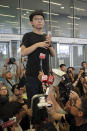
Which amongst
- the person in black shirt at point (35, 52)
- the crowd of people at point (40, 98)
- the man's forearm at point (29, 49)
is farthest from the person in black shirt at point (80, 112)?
the man's forearm at point (29, 49)

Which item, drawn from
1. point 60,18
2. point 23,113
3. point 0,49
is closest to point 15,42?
point 0,49

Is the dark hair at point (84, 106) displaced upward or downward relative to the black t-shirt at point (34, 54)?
downward

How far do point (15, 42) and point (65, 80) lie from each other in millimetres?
5290

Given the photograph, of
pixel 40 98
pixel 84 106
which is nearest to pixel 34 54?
pixel 40 98

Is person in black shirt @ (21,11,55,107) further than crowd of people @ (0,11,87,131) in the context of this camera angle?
Yes

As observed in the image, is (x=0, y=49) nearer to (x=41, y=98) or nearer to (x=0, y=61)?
(x=0, y=61)

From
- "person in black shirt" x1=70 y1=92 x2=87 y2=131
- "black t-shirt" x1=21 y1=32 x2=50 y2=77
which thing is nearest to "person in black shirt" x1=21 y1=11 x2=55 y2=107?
"black t-shirt" x1=21 y1=32 x2=50 y2=77

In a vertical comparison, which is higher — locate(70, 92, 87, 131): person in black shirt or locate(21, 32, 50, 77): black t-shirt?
locate(21, 32, 50, 77): black t-shirt

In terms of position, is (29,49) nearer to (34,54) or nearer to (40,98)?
(34,54)

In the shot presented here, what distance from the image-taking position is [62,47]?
8.38m

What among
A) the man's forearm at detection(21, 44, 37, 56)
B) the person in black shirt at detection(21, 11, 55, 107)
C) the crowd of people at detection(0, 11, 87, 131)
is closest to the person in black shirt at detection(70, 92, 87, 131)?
the crowd of people at detection(0, 11, 87, 131)

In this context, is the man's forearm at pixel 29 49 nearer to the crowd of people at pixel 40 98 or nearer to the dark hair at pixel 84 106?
the crowd of people at pixel 40 98

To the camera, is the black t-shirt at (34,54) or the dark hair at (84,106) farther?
the black t-shirt at (34,54)

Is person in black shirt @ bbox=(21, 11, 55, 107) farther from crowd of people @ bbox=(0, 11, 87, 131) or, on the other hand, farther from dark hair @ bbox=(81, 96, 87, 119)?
dark hair @ bbox=(81, 96, 87, 119)
